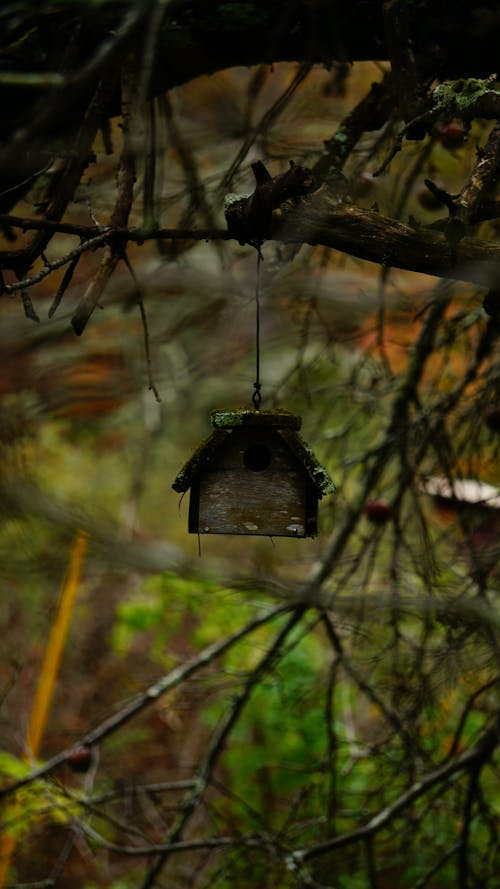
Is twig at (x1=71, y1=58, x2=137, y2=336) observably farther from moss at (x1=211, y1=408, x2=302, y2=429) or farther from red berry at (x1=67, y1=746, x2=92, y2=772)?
red berry at (x1=67, y1=746, x2=92, y2=772)

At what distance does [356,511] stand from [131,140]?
8.83ft

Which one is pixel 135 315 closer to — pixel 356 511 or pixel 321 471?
pixel 356 511

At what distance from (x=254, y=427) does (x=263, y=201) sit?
0.63 metres

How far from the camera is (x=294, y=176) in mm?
2279

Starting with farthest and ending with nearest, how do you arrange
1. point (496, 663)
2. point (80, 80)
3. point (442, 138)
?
point (496, 663)
point (442, 138)
point (80, 80)

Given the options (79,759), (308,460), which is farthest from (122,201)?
(79,759)

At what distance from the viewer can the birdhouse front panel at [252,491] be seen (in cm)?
283

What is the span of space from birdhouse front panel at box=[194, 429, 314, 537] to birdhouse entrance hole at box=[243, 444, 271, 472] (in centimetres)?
3

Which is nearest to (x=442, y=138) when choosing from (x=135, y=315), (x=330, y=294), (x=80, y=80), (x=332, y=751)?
(x=80, y=80)

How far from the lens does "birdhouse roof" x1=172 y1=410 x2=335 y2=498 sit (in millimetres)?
2668

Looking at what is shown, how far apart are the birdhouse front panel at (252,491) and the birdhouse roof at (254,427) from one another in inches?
1.8

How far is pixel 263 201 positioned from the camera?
234cm

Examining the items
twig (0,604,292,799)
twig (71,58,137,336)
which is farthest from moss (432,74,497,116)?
twig (0,604,292,799)

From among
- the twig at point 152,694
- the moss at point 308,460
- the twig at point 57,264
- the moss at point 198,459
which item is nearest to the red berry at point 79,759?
the twig at point 152,694
